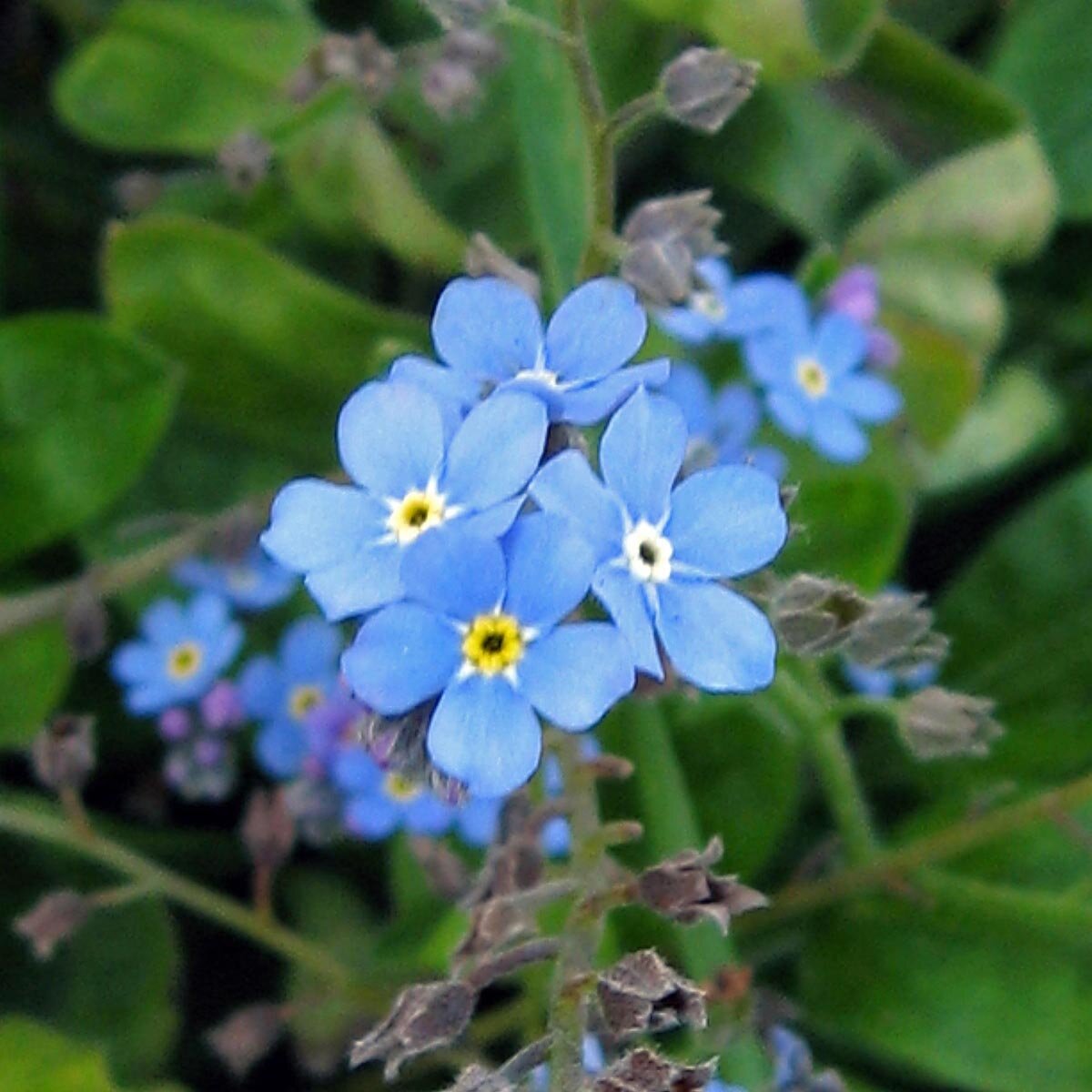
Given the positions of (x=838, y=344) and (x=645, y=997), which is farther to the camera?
(x=838, y=344)

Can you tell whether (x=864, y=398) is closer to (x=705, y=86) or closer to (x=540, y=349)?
(x=705, y=86)

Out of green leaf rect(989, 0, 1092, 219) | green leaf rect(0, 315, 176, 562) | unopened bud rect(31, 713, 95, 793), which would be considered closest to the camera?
unopened bud rect(31, 713, 95, 793)

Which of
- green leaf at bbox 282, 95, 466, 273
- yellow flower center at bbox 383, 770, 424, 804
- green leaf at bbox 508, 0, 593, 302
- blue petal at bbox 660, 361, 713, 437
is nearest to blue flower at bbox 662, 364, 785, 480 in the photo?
blue petal at bbox 660, 361, 713, 437

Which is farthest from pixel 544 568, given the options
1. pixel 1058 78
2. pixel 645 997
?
pixel 1058 78

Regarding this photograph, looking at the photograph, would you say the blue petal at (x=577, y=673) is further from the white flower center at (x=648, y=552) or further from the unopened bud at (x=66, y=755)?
the unopened bud at (x=66, y=755)

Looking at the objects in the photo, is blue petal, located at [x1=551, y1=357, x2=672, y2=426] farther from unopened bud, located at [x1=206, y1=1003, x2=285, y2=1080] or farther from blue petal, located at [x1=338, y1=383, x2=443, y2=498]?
unopened bud, located at [x1=206, y1=1003, x2=285, y2=1080]
